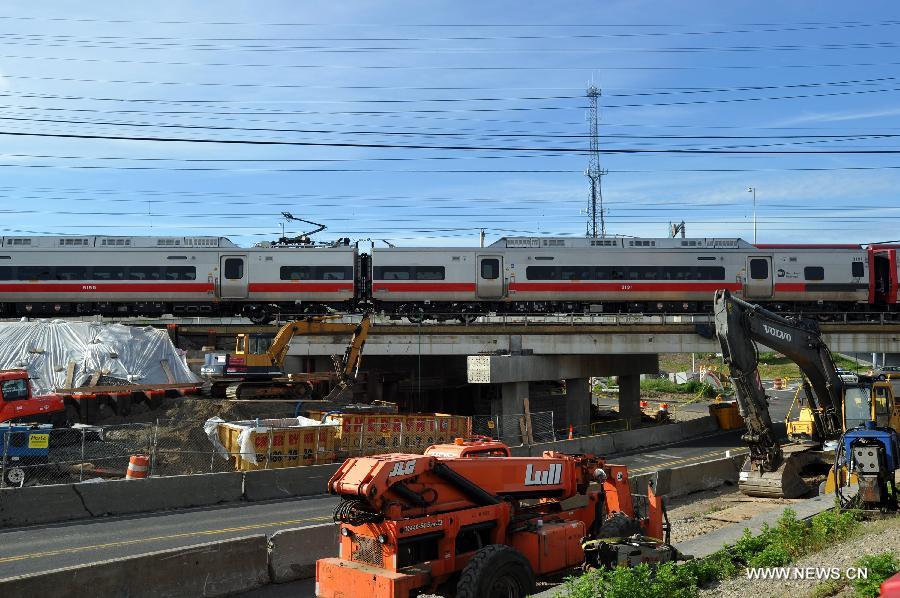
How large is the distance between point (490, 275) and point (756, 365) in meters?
21.5

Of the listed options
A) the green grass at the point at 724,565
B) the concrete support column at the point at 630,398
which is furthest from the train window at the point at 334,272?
the green grass at the point at 724,565

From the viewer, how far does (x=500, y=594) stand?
9172mm

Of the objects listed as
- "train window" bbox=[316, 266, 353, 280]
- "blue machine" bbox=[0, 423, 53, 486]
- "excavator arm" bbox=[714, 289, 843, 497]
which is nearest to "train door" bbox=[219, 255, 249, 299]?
"train window" bbox=[316, 266, 353, 280]

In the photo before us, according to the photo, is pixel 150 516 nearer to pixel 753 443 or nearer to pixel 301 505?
pixel 301 505

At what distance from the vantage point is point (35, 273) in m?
38.5

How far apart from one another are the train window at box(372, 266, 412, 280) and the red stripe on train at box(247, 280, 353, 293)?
4.68ft

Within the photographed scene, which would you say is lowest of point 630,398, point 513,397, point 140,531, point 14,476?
point 140,531

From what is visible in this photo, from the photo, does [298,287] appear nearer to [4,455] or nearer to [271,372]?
[271,372]

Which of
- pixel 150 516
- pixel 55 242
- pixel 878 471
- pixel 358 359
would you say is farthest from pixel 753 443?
pixel 55 242

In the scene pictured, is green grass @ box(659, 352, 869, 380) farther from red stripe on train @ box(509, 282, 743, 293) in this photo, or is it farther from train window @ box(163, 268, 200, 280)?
train window @ box(163, 268, 200, 280)

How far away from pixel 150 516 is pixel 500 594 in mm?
10552

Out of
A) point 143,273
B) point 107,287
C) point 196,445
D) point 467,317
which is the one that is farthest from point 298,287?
point 196,445

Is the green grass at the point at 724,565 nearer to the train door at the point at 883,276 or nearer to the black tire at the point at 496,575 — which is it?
the black tire at the point at 496,575

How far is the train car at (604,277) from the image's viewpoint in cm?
3916
